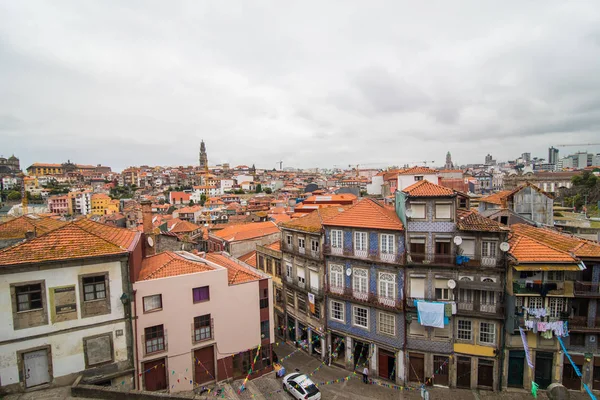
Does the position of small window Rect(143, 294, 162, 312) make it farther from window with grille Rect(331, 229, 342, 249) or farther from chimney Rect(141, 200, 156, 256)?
window with grille Rect(331, 229, 342, 249)

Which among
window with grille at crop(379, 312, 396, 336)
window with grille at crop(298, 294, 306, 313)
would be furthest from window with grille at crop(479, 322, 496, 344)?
window with grille at crop(298, 294, 306, 313)

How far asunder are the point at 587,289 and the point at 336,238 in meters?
16.3

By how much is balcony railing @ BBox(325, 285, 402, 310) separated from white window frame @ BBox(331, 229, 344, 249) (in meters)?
3.35

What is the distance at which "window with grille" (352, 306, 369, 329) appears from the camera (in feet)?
79.1

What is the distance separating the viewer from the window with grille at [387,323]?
22922 millimetres

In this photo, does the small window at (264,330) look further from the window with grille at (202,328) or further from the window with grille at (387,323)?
the window with grille at (387,323)

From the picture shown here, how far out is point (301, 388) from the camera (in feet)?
66.7

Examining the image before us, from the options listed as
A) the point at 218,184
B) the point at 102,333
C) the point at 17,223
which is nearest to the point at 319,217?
the point at 102,333

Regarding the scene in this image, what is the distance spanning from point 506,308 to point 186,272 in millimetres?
20910

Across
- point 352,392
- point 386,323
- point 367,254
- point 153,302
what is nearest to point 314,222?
point 367,254

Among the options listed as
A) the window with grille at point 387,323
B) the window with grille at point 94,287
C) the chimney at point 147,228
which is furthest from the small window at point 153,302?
the window with grille at point 387,323

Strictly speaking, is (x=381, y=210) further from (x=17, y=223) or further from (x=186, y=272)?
(x=17, y=223)

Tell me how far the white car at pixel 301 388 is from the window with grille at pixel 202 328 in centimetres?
611

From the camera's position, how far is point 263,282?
22.9m
